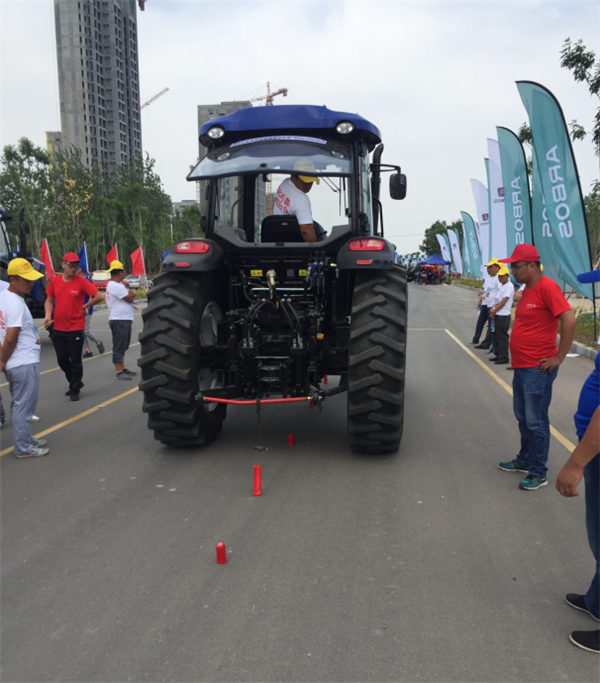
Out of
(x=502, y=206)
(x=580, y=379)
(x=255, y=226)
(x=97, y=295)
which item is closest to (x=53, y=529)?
(x=255, y=226)

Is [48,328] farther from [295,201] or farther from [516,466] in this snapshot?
[516,466]

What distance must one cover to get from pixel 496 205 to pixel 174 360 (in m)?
18.7

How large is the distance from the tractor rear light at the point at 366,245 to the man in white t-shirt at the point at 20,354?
2.99 meters

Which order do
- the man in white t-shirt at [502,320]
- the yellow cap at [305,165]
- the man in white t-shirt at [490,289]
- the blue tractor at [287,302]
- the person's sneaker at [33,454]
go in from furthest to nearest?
1. the man in white t-shirt at [490,289]
2. the man in white t-shirt at [502,320]
3. the person's sneaker at [33,454]
4. the yellow cap at [305,165]
5. the blue tractor at [287,302]

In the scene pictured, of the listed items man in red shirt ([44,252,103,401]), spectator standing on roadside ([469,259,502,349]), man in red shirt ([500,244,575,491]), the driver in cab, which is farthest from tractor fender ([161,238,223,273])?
spectator standing on roadside ([469,259,502,349])

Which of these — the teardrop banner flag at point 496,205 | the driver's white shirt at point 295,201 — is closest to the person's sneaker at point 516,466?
the driver's white shirt at point 295,201

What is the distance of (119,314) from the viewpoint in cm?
968

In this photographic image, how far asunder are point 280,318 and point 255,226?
1488 mm

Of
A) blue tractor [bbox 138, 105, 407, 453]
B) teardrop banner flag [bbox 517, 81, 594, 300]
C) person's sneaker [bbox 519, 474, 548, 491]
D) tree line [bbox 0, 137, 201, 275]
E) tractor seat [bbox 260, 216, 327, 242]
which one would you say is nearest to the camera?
person's sneaker [bbox 519, 474, 548, 491]

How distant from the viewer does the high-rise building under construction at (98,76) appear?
114 meters

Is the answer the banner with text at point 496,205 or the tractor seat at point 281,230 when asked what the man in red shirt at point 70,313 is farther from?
the banner with text at point 496,205

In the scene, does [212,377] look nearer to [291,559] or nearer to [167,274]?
[167,274]

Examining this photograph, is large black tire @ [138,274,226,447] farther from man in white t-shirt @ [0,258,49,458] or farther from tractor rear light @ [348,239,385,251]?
tractor rear light @ [348,239,385,251]

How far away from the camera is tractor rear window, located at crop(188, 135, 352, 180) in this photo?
18.1 feet
